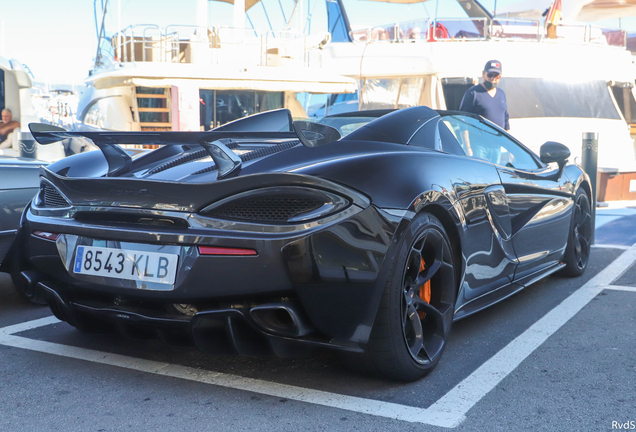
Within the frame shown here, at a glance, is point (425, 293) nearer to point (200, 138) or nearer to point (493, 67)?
point (200, 138)

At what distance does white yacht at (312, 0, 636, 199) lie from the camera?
13.3m

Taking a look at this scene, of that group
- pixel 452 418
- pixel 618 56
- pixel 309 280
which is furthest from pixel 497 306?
pixel 618 56

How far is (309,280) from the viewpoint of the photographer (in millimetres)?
2285

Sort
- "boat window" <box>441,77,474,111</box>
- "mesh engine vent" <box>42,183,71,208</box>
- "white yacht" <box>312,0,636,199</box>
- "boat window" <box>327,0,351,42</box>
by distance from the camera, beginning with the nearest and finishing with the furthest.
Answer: "mesh engine vent" <box>42,183,71,208</box>, "white yacht" <box>312,0,636,199</box>, "boat window" <box>441,77,474,111</box>, "boat window" <box>327,0,351,42</box>

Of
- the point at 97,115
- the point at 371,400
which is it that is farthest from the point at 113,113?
the point at 371,400

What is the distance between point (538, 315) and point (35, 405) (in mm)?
2664

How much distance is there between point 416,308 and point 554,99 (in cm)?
1188

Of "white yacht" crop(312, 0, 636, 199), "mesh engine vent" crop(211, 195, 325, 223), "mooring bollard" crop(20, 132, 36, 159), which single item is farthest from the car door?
"white yacht" crop(312, 0, 636, 199)

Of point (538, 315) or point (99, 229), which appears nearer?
point (99, 229)

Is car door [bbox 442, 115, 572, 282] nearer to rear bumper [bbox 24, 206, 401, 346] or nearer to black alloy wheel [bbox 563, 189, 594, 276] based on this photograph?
black alloy wheel [bbox 563, 189, 594, 276]

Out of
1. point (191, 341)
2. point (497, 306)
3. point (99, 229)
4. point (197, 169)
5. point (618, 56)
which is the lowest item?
point (497, 306)

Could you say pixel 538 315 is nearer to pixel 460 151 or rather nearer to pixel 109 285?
pixel 460 151

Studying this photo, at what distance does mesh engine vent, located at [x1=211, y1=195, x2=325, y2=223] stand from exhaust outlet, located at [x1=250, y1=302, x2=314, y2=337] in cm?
30

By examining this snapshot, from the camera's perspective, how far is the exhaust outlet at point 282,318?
7.46 ft
